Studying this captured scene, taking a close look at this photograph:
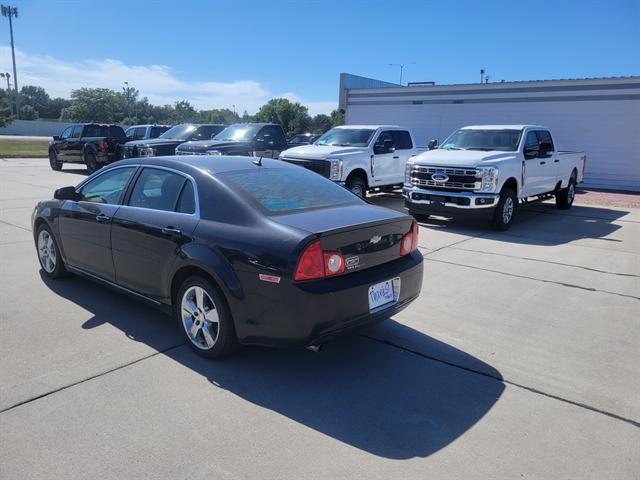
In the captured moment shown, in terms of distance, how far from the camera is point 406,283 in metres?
4.14

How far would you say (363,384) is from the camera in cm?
373

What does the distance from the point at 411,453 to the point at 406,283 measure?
59.3 inches

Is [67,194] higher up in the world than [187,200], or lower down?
lower down

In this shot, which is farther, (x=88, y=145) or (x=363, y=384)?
(x=88, y=145)

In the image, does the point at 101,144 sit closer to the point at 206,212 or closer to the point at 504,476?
the point at 206,212

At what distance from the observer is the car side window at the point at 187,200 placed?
4188 millimetres

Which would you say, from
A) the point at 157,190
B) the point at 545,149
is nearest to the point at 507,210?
the point at 545,149

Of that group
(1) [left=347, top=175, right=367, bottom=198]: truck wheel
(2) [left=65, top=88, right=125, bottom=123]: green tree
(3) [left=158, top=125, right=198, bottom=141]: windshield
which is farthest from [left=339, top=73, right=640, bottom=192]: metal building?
(2) [left=65, top=88, right=125, bottom=123]: green tree

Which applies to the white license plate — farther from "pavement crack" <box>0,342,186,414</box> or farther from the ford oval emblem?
the ford oval emblem

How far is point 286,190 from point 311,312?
1.36 metres

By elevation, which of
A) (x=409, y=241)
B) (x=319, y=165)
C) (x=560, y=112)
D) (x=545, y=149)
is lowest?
(x=409, y=241)

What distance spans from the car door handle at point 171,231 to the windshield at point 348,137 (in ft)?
28.5

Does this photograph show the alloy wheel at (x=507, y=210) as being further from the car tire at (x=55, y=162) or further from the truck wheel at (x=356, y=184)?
the car tire at (x=55, y=162)

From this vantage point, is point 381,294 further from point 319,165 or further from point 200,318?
point 319,165
